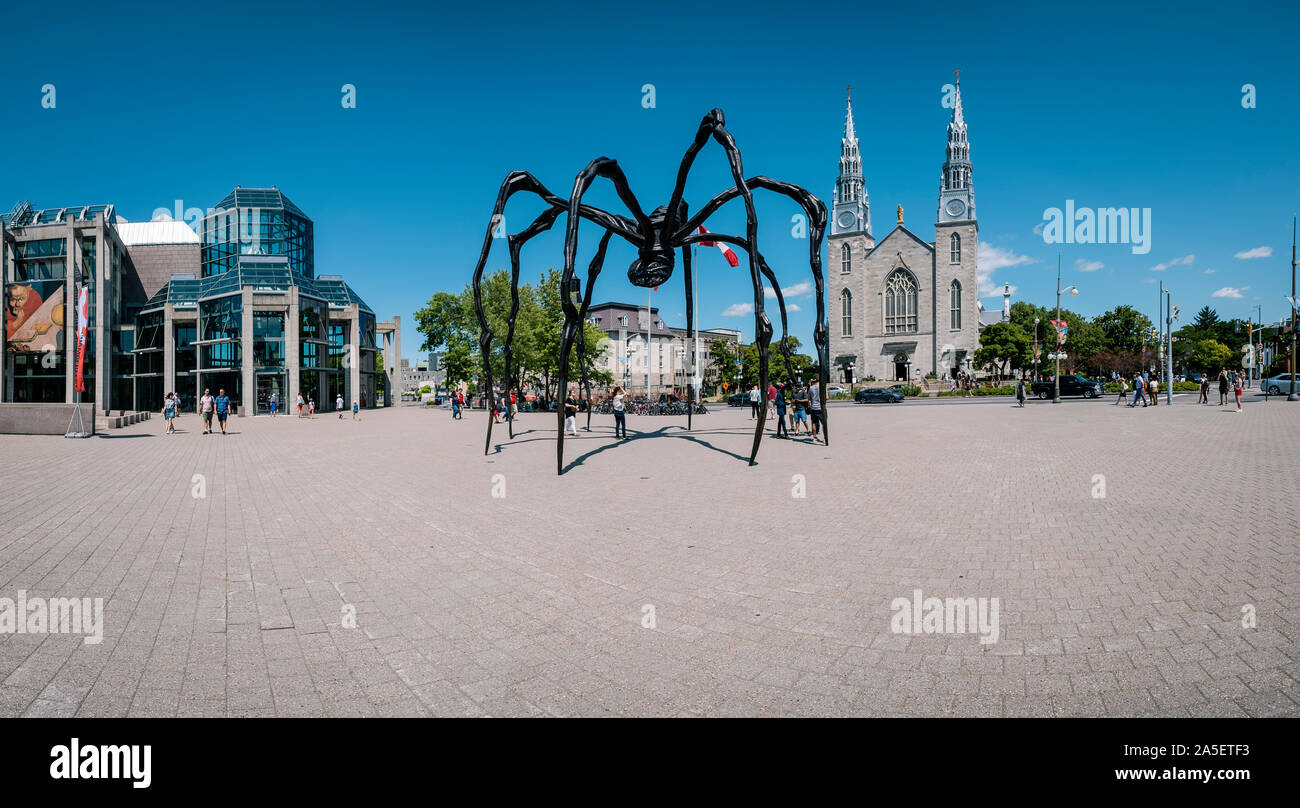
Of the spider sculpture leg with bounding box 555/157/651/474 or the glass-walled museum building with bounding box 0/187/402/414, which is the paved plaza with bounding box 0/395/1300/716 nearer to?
the spider sculpture leg with bounding box 555/157/651/474

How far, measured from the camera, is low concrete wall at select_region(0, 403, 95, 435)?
21062 mm

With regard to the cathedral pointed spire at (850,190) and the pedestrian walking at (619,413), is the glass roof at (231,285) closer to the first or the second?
the pedestrian walking at (619,413)


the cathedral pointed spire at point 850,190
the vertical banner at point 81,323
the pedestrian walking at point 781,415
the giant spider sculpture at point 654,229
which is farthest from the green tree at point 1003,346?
the vertical banner at point 81,323

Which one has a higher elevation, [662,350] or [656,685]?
[662,350]

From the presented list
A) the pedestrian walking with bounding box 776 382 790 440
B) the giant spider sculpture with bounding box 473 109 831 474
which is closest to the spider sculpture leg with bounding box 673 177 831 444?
the giant spider sculpture with bounding box 473 109 831 474

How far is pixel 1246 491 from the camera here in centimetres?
873

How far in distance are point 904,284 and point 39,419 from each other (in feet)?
316

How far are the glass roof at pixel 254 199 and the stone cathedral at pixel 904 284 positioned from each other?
76314mm

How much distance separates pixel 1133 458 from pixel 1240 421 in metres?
13.9

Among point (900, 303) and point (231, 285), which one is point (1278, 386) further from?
point (231, 285)

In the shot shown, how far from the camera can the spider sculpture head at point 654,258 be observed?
43.0ft

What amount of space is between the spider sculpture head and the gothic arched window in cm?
8801
